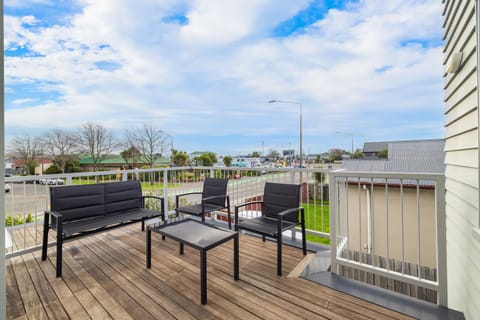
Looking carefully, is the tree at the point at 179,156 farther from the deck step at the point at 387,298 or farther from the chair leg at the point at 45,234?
the deck step at the point at 387,298

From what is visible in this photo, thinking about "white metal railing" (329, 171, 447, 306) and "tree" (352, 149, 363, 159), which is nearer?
"white metal railing" (329, 171, 447, 306)

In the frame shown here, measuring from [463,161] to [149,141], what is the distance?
43.9ft

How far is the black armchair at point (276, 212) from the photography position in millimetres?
2574

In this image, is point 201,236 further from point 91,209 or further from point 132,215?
point 91,209

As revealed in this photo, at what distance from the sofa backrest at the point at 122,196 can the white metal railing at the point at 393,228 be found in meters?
2.94

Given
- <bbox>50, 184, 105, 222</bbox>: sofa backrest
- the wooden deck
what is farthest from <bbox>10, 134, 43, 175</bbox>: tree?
the wooden deck

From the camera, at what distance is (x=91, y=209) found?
300cm

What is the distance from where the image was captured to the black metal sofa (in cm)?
254

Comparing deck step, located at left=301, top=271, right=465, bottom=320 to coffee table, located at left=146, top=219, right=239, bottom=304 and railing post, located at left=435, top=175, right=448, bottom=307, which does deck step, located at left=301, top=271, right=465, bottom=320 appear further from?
coffee table, located at left=146, top=219, right=239, bottom=304

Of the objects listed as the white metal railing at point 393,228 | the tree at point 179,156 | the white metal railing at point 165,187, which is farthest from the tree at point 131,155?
the white metal railing at point 393,228

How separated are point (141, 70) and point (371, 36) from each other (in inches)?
252

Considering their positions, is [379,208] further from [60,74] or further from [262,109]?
[60,74]

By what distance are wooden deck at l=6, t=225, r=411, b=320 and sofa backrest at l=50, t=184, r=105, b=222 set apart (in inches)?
20.7

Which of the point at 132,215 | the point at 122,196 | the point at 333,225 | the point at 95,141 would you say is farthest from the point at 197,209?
the point at 95,141
